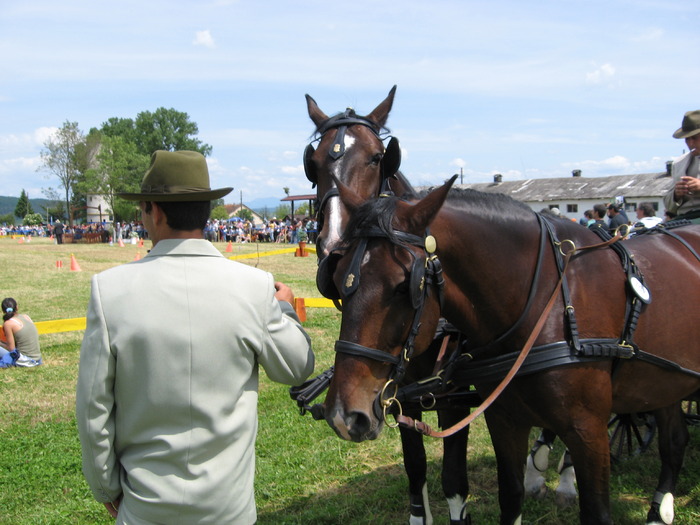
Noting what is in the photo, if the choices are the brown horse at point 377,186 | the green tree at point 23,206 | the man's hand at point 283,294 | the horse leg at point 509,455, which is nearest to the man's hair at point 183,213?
the man's hand at point 283,294

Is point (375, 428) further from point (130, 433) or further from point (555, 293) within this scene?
point (555, 293)

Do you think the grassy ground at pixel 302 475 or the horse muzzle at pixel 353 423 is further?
the grassy ground at pixel 302 475

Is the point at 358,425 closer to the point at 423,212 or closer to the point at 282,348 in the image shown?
the point at 282,348

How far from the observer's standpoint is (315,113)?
181 inches

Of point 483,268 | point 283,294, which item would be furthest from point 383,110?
point 283,294

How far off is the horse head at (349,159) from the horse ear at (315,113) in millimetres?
163

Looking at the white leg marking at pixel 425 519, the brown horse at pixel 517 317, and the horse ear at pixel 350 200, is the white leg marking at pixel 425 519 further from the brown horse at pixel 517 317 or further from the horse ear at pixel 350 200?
the horse ear at pixel 350 200

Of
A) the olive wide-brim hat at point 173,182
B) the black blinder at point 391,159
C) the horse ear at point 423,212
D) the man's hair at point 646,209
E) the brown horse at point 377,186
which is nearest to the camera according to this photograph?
the olive wide-brim hat at point 173,182

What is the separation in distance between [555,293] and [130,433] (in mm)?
1947

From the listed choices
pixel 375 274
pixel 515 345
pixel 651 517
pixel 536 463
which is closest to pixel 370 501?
pixel 536 463

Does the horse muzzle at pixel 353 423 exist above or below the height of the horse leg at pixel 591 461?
above

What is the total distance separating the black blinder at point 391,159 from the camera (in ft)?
13.1

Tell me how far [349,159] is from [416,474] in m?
2.16

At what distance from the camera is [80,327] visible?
1056 cm
